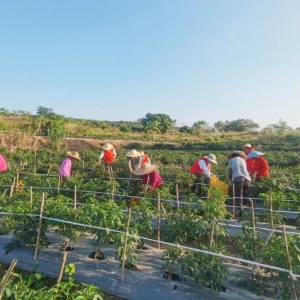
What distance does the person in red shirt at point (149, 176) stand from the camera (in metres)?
5.19

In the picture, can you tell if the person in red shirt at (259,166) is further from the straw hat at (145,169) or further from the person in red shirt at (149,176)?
the straw hat at (145,169)

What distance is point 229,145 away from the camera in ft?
71.8

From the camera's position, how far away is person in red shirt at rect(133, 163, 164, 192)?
5191 millimetres

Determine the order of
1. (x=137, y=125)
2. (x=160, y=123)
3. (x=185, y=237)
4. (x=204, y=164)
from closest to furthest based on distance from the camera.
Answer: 1. (x=185, y=237)
2. (x=204, y=164)
3. (x=160, y=123)
4. (x=137, y=125)

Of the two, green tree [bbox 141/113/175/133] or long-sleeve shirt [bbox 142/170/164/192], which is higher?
green tree [bbox 141/113/175/133]

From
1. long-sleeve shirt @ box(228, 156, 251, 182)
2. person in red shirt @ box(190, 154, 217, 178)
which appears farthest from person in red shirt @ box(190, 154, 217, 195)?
long-sleeve shirt @ box(228, 156, 251, 182)

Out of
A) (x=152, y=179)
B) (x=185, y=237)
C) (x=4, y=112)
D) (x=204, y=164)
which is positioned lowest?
(x=185, y=237)

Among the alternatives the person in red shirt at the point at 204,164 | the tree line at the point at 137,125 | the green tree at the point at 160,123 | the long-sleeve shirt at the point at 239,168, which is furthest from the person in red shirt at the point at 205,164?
the green tree at the point at 160,123

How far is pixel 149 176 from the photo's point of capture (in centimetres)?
531

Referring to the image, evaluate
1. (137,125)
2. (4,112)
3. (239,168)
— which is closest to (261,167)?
(239,168)

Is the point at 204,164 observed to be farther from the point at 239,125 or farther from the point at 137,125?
the point at 239,125

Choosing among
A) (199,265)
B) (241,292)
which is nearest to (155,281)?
(199,265)

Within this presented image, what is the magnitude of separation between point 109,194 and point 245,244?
3090mm

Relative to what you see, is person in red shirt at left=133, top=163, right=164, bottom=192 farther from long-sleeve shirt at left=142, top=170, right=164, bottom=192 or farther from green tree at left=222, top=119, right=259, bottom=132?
green tree at left=222, top=119, right=259, bottom=132
